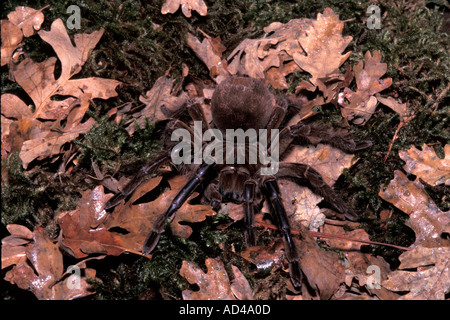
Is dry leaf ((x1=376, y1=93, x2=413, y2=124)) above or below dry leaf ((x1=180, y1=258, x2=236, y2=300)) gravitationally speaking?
above

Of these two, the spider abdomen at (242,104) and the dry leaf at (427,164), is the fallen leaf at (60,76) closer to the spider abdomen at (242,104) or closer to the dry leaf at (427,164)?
the spider abdomen at (242,104)

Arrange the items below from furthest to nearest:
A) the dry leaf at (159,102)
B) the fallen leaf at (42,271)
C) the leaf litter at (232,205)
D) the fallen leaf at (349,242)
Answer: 1. the dry leaf at (159,102)
2. the fallen leaf at (349,242)
3. the leaf litter at (232,205)
4. the fallen leaf at (42,271)

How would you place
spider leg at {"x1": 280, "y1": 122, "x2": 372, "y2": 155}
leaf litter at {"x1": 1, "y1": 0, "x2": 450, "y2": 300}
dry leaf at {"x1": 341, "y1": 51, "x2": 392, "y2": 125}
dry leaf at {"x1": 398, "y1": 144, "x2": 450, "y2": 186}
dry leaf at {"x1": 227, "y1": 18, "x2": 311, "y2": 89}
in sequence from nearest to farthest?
leaf litter at {"x1": 1, "y1": 0, "x2": 450, "y2": 300}, dry leaf at {"x1": 398, "y1": 144, "x2": 450, "y2": 186}, spider leg at {"x1": 280, "y1": 122, "x2": 372, "y2": 155}, dry leaf at {"x1": 341, "y1": 51, "x2": 392, "y2": 125}, dry leaf at {"x1": 227, "y1": 18, "x2": 311, "y2": 89}

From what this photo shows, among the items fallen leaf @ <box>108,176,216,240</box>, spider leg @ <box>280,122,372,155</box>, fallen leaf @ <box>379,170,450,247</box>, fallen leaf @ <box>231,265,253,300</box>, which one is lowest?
fallen leaf @ <box>231,265,253,300</box>

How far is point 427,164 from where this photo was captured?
3.79 meters

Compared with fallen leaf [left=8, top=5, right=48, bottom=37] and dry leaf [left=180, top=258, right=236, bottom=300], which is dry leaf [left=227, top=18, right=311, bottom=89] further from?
dry leaf [left=180, top=258, right=236, bottom=300]

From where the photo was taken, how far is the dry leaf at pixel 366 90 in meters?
4.06

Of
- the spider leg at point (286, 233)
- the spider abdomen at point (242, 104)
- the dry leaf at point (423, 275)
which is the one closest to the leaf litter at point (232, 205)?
the dry leaf at point (423, 275)

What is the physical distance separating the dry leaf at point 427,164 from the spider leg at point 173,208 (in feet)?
6.12

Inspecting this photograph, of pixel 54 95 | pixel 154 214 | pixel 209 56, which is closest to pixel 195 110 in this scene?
pixel 209 56

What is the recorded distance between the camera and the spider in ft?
11.6

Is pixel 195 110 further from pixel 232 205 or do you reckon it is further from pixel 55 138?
pixel 55 138

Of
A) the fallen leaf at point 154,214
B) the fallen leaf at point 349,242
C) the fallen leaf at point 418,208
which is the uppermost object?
the fallen leaf at point 154,214

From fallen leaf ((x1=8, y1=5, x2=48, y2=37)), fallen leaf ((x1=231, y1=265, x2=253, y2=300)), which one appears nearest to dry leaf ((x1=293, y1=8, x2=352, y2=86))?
fallen leaf ((x1=231, y1=265, x2=253, y2=300))
